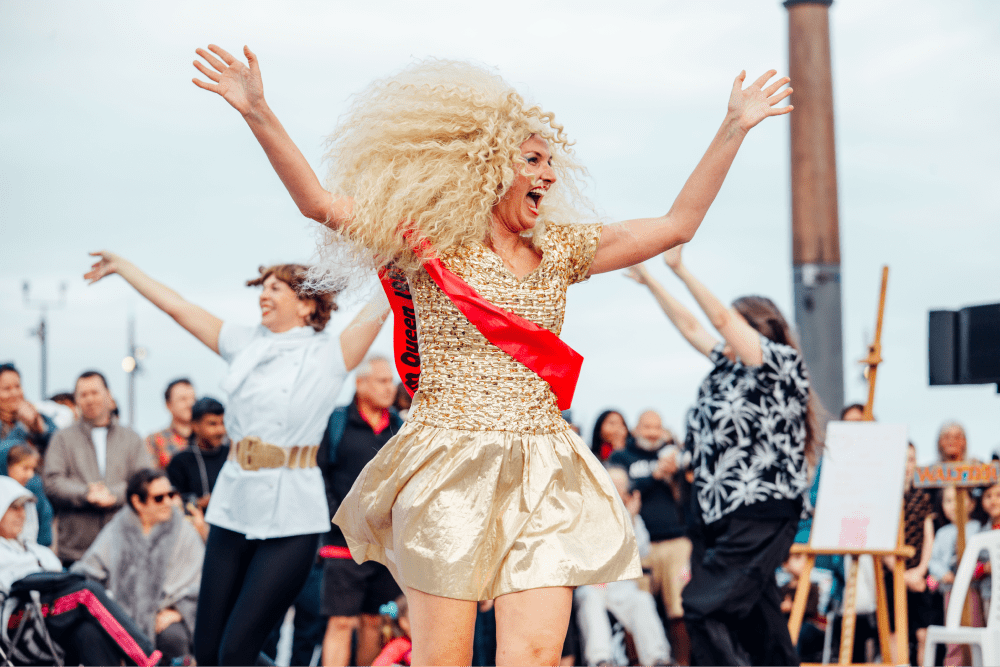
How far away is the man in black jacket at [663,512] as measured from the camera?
7852 millimetres

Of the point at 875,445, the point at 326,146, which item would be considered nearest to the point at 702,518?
the point at 875,445

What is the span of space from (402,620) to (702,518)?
297 centimetres

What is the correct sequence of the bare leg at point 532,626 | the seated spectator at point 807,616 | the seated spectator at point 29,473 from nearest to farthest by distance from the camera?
the bare leg at point 532,626, the seated spectator at point 29,473, the seated spectator at point 807,616

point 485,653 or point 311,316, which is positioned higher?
point 311,316

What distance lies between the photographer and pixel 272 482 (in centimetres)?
427

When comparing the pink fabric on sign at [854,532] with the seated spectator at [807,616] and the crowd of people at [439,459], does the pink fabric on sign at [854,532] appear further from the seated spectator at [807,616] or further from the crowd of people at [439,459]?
the seated spectator at [807,616]

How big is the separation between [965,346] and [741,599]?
1.94 m

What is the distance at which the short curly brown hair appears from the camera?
4543mm

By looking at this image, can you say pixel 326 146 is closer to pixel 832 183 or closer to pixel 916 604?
pixel 916 604

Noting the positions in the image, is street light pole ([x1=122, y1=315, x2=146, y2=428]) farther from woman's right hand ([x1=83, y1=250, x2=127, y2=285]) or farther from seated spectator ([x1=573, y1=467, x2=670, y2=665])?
woman's right hand ([x1=83, y1=250, x2=127, y2=285])

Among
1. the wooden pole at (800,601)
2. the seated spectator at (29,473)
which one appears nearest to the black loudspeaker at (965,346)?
the wooden pole at (800,601)

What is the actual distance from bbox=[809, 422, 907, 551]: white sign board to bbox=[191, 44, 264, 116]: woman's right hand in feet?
13.9

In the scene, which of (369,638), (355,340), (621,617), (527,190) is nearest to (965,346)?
(621,617)

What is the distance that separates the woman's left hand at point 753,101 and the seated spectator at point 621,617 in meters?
4.52
